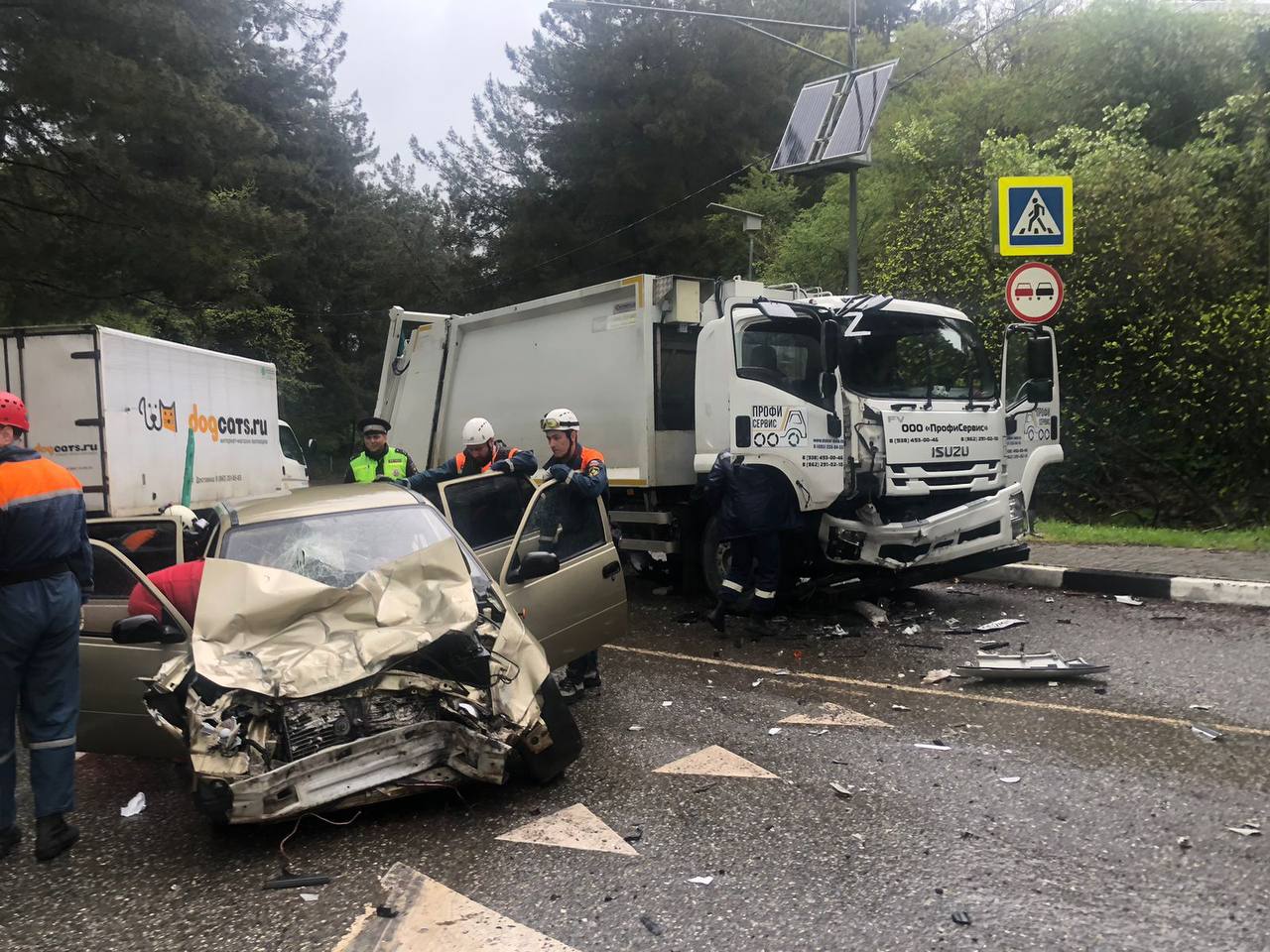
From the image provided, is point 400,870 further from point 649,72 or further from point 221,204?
point 649,72

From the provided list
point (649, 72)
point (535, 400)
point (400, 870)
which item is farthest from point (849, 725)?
point (649, 72)

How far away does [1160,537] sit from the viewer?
10.8m

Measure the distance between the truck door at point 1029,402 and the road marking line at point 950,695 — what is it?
9.52 ft

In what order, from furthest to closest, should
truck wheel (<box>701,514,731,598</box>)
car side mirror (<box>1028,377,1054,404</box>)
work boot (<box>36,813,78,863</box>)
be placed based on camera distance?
1. truck wheel (<box>701,514,731,598</box>)
2. car side mirror (<box>1028,377,1054,404</box>)
3. work boot (<box>36,813,78,863</box>)

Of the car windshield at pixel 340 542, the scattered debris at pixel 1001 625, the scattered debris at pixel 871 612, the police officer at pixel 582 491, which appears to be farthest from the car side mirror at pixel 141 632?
the scattered debris at pixel 1001 625

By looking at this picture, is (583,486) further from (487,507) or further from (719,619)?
(719,619)

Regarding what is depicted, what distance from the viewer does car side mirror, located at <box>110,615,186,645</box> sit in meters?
4.30

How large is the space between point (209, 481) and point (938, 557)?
28.1 feet

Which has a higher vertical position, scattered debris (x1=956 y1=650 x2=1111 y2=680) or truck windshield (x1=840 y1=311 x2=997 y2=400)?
truck windshield (x1=840 y1=311 x2=997 y2=400)

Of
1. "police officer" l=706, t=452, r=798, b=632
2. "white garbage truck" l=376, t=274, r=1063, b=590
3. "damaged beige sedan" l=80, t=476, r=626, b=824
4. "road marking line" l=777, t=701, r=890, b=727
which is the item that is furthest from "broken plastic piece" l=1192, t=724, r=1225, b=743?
"police officer" l=706, t=452, r=798, b=632

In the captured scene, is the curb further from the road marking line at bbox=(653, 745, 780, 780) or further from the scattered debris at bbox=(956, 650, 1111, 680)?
the road marking line at bbox=(653, 745, 780, 780)

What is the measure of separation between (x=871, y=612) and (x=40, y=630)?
232 inches

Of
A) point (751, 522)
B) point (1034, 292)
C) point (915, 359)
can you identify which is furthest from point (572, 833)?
point (1034, 292)

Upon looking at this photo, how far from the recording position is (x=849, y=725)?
5.41 meters
